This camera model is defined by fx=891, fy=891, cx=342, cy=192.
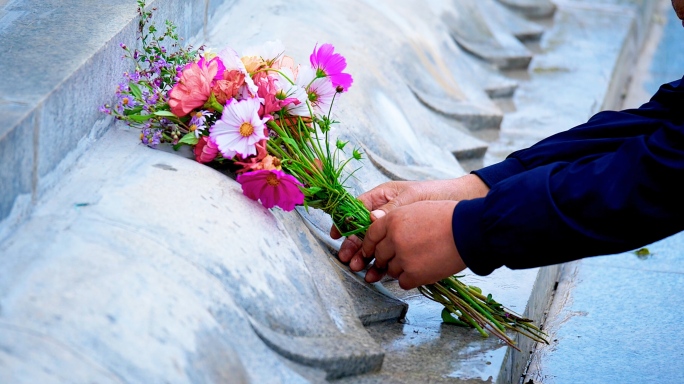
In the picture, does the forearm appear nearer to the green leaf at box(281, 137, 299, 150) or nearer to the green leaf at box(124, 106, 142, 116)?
the green leaf at box(281, 137, 299, 150)

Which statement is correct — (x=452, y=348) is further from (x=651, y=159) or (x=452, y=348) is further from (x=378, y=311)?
(x=651, y=159)

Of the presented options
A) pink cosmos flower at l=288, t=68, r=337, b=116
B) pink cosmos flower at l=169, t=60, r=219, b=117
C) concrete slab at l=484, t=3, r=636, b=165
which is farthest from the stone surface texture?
concrete slab at l=484, t=3, r=636, b=165

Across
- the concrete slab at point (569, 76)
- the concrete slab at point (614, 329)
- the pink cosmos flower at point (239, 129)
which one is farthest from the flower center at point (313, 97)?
the concrete slab at point (569, 76)

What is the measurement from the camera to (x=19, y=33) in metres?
2.29

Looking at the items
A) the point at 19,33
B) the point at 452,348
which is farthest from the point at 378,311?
the point at 19,33

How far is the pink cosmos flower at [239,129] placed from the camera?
2.10 metres

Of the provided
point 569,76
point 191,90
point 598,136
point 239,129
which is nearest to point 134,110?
point 191,90

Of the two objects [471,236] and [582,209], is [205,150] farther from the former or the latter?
[582,209]

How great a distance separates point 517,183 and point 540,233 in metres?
0.13

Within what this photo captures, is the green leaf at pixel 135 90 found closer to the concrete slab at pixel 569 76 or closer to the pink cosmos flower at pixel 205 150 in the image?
the pink cosmos flower at pixel 205 150

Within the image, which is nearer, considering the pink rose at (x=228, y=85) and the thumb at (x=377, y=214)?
the pink rose at (x=228, y=85)

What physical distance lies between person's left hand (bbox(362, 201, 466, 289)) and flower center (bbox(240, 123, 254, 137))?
39cm

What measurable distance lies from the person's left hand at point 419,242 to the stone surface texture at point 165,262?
0.54 feet

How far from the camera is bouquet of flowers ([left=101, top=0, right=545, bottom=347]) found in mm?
2119
